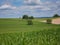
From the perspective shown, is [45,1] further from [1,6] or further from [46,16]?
[1,6]

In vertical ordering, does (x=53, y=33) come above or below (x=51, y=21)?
below

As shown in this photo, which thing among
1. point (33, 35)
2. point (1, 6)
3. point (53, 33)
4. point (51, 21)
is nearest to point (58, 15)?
point (51, 21)

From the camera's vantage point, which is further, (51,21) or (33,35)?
(51,21)

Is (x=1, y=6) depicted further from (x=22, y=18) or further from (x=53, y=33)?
(x=53, y=33)

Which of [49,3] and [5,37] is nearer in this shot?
[5,37]

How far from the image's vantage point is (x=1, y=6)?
101 inches

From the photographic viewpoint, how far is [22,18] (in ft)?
8.70

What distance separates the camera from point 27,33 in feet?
8.55

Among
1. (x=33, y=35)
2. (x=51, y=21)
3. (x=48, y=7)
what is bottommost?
(x=33, y=35)

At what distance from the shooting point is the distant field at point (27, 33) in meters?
2.50

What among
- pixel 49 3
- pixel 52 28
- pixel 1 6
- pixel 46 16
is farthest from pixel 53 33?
pixel 1 6

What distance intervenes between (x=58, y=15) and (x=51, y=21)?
17 cm

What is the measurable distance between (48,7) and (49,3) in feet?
0.25

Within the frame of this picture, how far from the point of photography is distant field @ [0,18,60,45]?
2502mm
